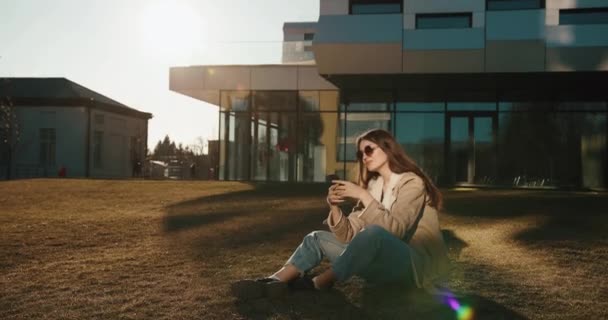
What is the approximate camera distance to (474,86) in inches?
894

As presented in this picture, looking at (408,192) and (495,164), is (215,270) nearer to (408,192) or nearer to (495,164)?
(408,192)

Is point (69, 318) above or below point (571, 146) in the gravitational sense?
below

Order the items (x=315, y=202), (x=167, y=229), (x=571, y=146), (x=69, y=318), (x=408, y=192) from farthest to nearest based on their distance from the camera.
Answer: (x=571, y=146) < (x=315, y=202) < (x=167, y=229) < (x=69, y=318) < (x=408, y=192)

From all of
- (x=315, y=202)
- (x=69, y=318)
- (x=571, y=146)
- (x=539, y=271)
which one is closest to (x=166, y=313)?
(x=69, y=318)

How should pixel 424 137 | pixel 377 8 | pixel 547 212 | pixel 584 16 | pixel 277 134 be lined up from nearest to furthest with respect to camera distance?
pixel 547 212 → pixel 584 16 → pixel 377 8 → pixel 424 137 → pixel 277 134

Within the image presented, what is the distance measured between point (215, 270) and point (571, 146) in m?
19.2

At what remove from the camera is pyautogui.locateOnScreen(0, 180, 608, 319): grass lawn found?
4.71 meters

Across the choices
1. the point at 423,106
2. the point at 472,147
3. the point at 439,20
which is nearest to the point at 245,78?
the point at 423,106

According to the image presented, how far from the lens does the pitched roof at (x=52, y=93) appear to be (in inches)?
1577

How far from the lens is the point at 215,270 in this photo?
6.35 meters

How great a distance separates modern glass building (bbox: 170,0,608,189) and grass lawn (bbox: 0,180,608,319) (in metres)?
8.02

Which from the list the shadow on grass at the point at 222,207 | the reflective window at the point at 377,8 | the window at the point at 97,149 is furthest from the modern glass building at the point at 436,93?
the window at the point at 97,149

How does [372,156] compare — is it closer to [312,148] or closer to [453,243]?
[453,243]

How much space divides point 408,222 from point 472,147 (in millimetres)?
19467
